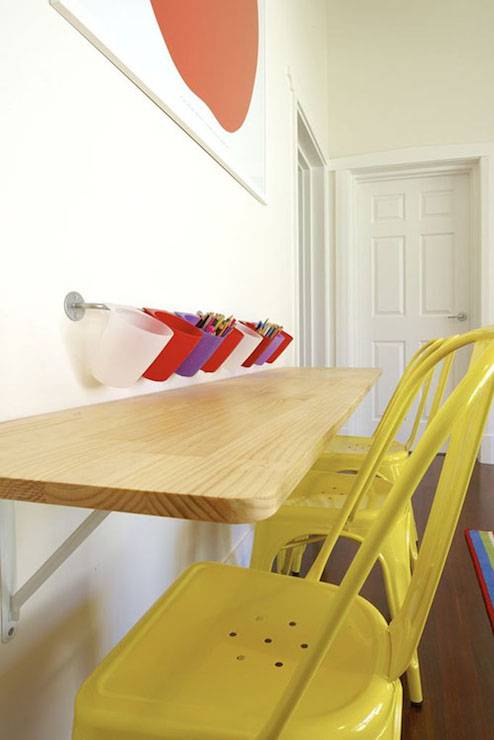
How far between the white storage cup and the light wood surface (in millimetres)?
70

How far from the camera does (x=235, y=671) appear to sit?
1.97 ft

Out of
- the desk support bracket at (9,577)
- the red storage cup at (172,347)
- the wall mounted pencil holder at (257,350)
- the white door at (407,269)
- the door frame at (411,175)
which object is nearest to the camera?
the desk support bracket at (9,577)

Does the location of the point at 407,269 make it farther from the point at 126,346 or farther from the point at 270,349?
the point at 126,346

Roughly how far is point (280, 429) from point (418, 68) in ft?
12.0

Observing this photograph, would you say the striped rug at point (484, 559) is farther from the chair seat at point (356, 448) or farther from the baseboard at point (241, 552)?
the baseboard at point (241, 552)

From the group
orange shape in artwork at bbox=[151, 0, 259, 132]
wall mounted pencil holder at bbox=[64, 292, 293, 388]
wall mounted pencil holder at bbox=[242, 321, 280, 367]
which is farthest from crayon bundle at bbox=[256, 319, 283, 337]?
orange shape in artwork at bbox=[151, 0, 259, 132]

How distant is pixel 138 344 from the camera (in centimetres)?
89

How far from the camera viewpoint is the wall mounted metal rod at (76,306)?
888mm

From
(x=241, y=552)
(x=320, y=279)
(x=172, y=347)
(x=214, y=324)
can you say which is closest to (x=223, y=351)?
(x=214, y=324)

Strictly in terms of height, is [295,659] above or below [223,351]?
below

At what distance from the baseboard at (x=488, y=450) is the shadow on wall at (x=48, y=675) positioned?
3071mm

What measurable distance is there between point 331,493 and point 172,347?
0.58 meters

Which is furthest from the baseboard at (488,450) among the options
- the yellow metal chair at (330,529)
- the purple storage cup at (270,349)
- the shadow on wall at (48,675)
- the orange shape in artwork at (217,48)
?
the shadow on wall at (48,675)

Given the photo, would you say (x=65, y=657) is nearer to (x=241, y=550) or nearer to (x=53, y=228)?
(x=53, y=228)
